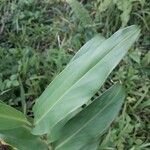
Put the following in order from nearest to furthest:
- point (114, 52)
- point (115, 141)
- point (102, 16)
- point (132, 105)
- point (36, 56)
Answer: point (114, 52), point (115, 141), point (132, 105), point (36, 56), point (102, 16)

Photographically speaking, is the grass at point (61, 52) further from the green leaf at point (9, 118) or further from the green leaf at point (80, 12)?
the green leaf at point (9, 118)

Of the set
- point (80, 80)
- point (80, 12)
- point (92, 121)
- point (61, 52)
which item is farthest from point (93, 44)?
point (80, 12)

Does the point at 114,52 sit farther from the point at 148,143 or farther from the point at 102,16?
the point at 102,16

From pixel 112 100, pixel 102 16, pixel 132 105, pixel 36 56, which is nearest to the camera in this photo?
pixel 112 100

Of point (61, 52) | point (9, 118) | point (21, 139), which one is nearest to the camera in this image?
point (9, 118)

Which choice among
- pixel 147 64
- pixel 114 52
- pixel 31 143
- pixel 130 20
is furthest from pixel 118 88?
pixel 130 20

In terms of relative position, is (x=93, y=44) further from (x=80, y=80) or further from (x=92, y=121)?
(x=92, y=121)

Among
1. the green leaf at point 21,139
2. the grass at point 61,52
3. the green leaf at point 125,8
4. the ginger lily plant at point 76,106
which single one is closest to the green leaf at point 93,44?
the ginger lily plant at point 76,106
